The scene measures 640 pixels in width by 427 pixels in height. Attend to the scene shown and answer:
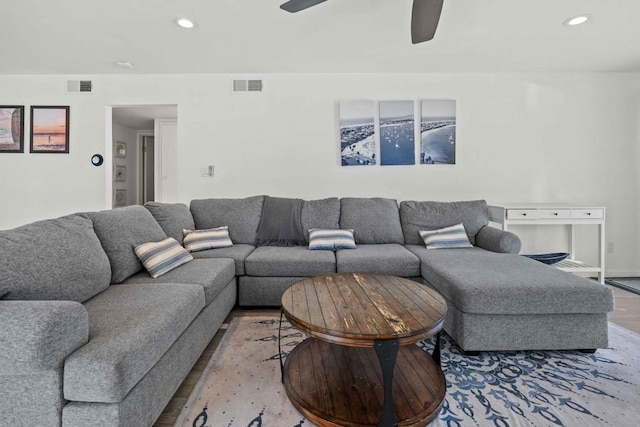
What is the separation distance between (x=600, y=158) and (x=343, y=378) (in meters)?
4.05

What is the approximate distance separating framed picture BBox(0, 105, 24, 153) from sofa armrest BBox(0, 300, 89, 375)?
3.78 m

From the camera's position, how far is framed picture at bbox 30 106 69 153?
3609mm

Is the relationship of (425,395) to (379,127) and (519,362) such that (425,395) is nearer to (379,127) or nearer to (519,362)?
(519,362)

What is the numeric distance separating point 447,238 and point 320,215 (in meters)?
1.24

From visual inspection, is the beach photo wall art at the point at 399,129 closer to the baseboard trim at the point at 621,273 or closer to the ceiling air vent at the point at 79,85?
the baseboard trim at the point at 621,273

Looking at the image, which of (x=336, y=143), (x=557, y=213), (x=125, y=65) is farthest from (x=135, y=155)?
(x=557, y=213)

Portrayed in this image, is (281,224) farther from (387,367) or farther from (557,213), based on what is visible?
(557,213)

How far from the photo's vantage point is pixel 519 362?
180 cm

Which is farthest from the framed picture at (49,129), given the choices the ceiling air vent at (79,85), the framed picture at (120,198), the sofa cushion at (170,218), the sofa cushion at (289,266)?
the sofa cushion at (289,266)

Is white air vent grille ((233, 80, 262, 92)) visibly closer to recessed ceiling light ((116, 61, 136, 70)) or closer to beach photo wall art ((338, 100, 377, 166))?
beach photo wall art ((338, 100, 377, 166))

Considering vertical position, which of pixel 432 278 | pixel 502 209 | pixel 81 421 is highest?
pixel 502 209

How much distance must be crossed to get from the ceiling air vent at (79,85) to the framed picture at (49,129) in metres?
0.23

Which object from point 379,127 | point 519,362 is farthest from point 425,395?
point 379,127

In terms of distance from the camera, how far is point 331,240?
2.85m
